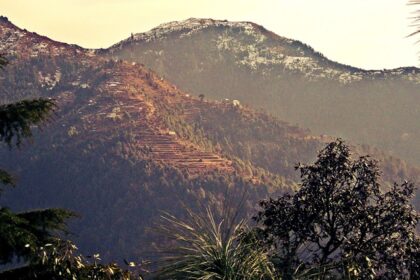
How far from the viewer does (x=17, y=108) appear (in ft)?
43.2

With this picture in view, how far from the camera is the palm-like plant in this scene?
10.5m

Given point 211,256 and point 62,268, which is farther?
point 62,268

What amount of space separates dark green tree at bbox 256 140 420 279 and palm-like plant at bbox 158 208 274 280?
10969mm

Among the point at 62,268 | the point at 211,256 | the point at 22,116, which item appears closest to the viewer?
the point at 211,256

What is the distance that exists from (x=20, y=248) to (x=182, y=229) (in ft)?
8.49

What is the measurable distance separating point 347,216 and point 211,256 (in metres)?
12.8

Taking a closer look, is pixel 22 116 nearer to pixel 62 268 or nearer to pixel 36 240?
pixel 36 240

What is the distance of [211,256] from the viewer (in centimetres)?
1060

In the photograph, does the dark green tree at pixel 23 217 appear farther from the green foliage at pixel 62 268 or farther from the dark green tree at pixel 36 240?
the green foliage at pixel 62 268

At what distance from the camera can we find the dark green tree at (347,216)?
22203 mm

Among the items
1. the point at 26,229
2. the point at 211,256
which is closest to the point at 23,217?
the point at 26,229

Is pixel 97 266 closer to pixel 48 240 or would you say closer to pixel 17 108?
pixel 48 240

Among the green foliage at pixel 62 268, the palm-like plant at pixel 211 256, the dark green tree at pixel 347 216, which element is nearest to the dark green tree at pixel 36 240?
the green foliage at pixel 62 268

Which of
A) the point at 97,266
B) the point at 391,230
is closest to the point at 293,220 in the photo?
the point at 391,230
